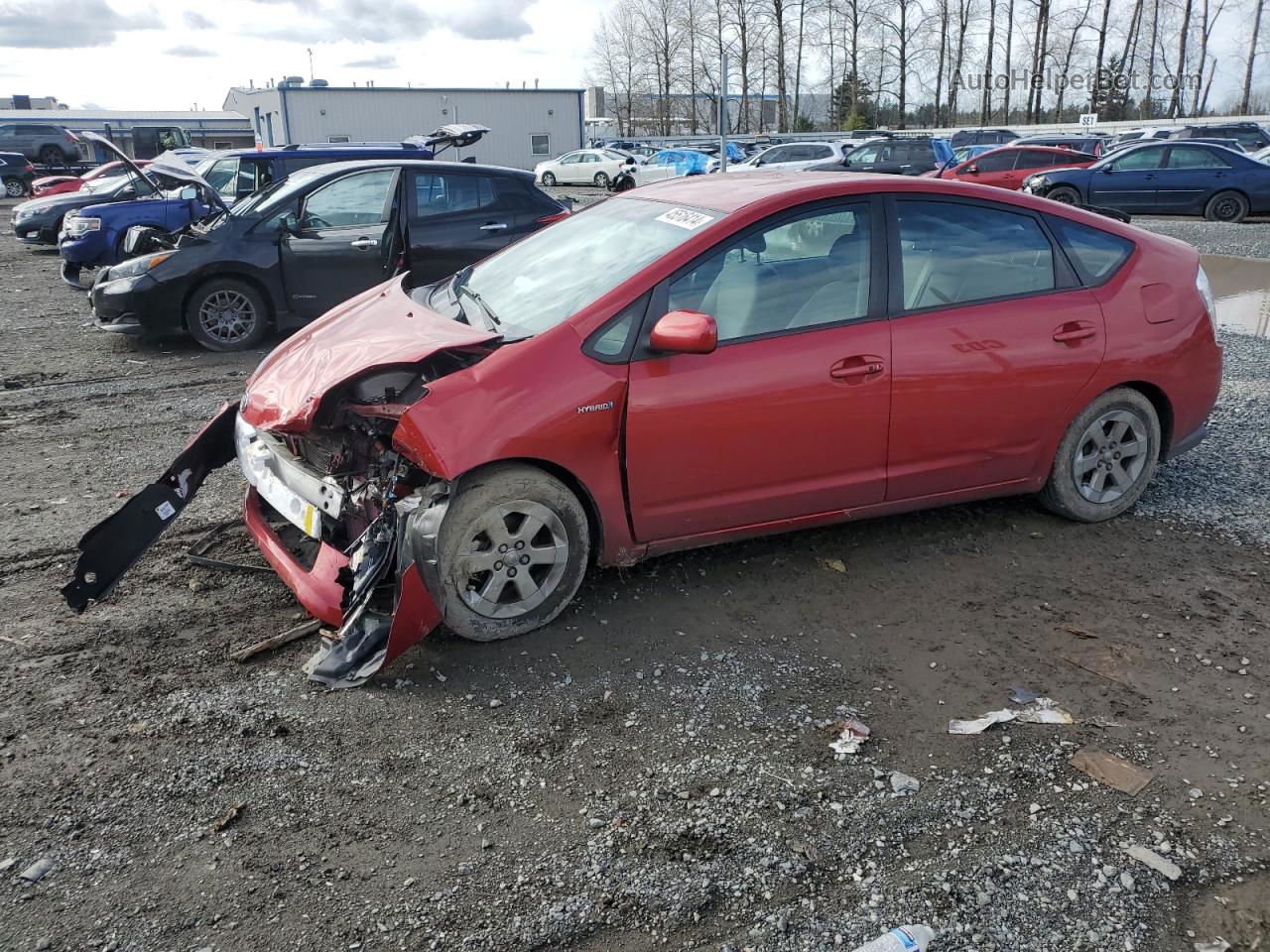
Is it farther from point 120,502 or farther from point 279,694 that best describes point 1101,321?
point 120,502

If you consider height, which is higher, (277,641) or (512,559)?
(512,559)

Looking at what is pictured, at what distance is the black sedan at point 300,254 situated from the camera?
28.8ft

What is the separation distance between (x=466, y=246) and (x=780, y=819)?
7287 millimetres

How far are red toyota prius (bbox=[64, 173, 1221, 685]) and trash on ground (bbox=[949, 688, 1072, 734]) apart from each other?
1.19 meters

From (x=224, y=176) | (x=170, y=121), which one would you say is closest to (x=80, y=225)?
(x=224, y=176)

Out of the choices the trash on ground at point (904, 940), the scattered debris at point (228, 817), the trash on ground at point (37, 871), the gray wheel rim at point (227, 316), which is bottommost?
the trash on ground at point (904, 940)

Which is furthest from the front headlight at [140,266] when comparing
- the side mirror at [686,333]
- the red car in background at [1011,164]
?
the red car in background at [1011,164]

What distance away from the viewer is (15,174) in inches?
1283

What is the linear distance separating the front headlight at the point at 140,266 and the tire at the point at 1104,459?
7.62m

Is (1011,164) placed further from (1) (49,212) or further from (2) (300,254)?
(1) (49,212)

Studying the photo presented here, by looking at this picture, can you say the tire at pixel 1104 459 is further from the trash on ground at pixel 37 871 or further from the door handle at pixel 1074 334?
the trash on ground at pixel 37 871

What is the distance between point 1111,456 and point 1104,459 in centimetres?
4

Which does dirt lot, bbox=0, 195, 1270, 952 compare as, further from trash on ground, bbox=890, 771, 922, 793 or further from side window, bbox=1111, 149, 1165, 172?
side window, bbox=1111, 149, 1165, 172

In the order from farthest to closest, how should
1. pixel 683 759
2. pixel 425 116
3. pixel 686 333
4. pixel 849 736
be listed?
pixel 425 116 → pixel 686 333 → pixel 849 736 → pixel 683 759
